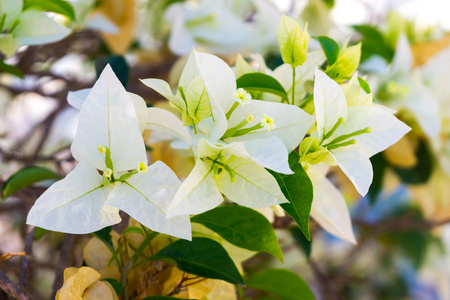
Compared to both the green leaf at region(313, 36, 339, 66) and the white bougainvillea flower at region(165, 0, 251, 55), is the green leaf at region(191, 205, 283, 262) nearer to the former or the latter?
the green leaf at region(313, 36, 339, 66)

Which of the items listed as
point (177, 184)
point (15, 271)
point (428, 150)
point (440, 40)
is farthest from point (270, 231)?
point (440, 40)

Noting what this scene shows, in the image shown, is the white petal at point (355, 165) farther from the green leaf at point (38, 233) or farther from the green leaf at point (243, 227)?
the green leaf at point (38, 233)

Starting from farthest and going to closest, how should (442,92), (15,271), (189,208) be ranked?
(442,92) → (15,271) → (189,208)

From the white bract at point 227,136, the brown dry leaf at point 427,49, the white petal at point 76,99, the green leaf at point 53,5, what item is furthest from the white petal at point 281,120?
the brown dry leaf at point 427,49

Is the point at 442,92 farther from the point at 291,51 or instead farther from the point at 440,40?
the point at 291,51

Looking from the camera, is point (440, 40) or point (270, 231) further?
point (440, 40)

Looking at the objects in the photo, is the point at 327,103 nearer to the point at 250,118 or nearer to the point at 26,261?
the point at 250,118

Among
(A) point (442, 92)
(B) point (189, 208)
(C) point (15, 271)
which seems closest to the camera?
(B) point (189, 208)
